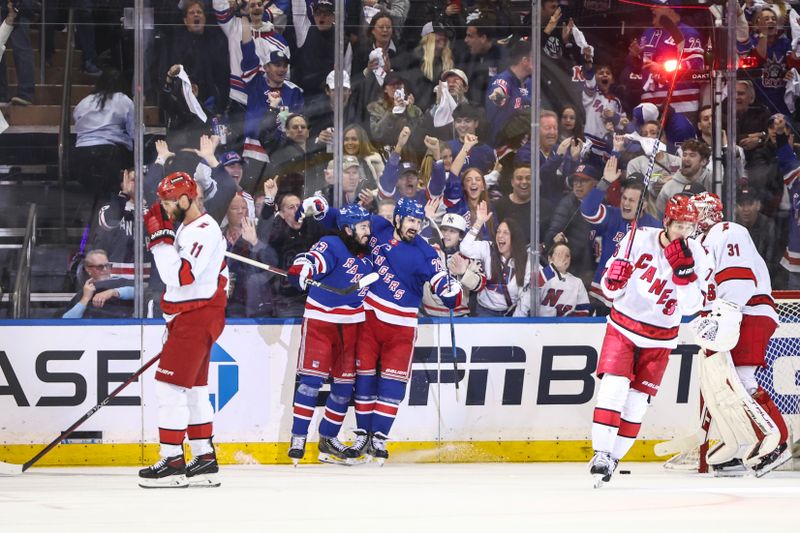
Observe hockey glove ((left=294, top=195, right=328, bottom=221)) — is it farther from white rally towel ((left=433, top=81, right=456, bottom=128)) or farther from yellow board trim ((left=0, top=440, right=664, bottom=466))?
yellow board trim ((left=0, top=440, right=664, bottom=466))

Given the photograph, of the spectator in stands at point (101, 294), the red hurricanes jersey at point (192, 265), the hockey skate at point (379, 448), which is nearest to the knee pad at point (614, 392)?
the hockey skate at point (379, 448)

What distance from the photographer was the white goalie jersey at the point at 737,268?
6.49 meters

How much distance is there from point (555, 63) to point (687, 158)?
873 millimetres

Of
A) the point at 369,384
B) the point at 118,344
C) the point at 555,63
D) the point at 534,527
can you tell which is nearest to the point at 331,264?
the point at 369,384

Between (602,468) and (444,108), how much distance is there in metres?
2.34

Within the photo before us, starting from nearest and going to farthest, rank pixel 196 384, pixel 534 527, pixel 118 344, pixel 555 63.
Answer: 1. pixel 534 527
2. pixel 196 384
3. pixel 118 344
4. pixel 555 63

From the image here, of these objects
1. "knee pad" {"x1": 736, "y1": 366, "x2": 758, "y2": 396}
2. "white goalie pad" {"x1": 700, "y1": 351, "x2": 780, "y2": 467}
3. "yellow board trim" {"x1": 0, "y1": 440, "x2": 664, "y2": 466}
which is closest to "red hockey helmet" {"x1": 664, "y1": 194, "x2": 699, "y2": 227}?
"white goalie pad" {"x1": 700, "y1": 351, "x2": 780, "y2": 467}

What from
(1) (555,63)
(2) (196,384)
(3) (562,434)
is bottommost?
(3) (562,434)

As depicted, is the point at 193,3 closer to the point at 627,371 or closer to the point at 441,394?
the point at 441,394

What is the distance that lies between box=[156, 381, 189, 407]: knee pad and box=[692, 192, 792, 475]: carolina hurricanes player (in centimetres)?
250

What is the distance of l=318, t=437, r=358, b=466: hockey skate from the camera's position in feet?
22.4

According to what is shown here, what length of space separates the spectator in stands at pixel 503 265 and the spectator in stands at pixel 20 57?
2358 mm

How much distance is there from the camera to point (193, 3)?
7051 mm

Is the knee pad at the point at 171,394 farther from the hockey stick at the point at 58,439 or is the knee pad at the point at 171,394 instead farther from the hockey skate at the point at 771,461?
the hockey skate at the point at 771,461
